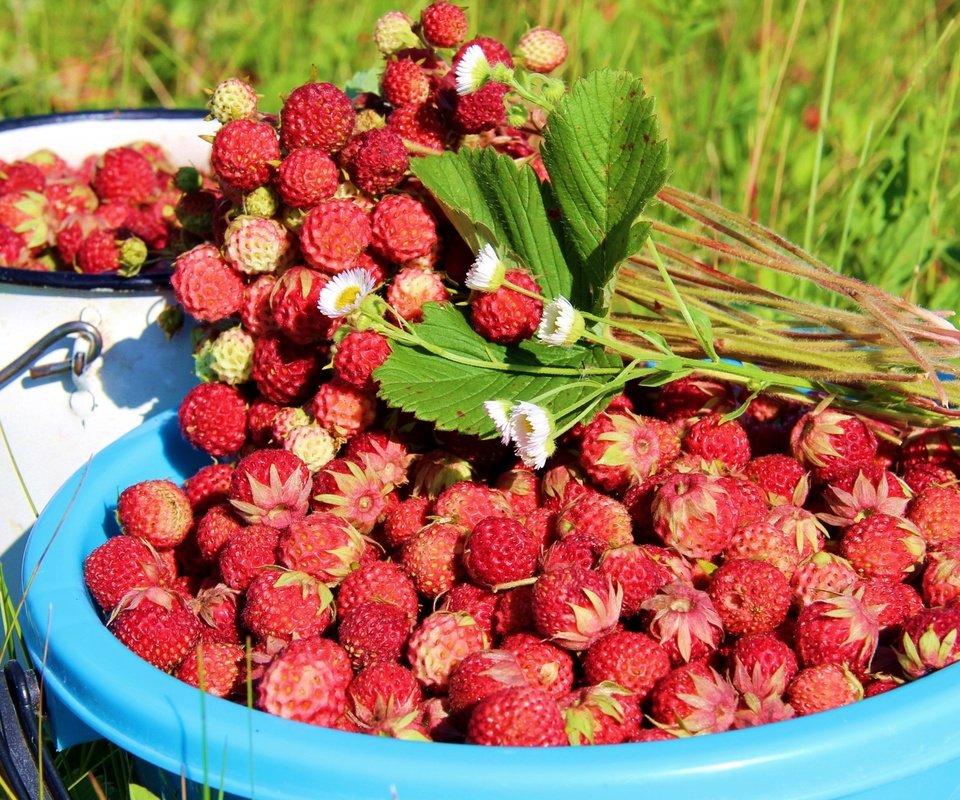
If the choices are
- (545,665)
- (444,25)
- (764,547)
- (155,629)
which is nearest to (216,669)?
(155,629)

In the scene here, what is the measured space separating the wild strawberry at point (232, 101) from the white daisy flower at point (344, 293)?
0.82ft

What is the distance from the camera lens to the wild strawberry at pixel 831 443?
3.70ft

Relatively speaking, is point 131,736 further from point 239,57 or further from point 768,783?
point 239,57

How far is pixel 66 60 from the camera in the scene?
2.70 meters

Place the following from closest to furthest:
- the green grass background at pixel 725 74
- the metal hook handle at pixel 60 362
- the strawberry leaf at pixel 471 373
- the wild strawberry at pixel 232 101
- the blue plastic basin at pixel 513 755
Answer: the blue plastic basin at pixel 513 755 → the strawberry leaf at pixel 471 373 → the wild strawberry at pixel 232 101 → the metal hook handle at pixel 60 362 → the green grass background at pixel 725 74

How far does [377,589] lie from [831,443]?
0.49 m

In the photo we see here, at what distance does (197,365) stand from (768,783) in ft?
2.54

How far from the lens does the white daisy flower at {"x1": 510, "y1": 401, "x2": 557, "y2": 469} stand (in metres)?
0.95

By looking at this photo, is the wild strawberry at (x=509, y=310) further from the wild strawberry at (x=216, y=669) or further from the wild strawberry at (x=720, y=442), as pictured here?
the wild strawberry at (x=216, y=669)

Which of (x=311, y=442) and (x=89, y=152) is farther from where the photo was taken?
(x=89, y=152)

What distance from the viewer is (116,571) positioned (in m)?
1.03

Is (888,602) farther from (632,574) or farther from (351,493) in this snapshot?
(351,493)

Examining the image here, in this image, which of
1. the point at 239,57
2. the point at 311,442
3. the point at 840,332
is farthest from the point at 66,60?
the point at 840,332

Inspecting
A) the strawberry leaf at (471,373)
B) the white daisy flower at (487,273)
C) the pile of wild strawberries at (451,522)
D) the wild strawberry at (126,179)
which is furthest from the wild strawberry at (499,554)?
the wild strawberry at (126,179)
